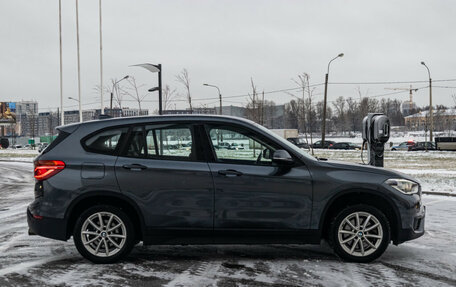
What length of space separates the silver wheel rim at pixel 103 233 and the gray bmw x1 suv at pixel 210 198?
0.01 meters

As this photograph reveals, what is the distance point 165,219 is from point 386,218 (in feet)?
8.12

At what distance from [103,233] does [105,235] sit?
0.11 feet

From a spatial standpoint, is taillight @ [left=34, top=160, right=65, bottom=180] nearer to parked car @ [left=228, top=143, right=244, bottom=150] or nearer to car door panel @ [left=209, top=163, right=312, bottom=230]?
car door panel @ [left=209, top=163, right=312, bottom=230]

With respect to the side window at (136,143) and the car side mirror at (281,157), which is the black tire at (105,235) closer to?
the side window at (136,143)

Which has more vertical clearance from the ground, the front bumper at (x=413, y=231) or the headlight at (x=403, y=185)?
the headlight at (x=403, y=185)

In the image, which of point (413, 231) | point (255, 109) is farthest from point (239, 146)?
point (255, 109)

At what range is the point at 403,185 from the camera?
17.1 feet

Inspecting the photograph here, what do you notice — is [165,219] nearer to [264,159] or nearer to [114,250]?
[114,250]

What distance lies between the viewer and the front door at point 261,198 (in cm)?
505

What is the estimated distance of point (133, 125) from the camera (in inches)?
210

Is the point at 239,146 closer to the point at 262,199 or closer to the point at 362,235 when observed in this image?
the point at 262,199

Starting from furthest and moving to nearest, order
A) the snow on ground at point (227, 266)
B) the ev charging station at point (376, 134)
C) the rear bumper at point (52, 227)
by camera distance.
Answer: the ev charging station at point (376, 134), the rear bumper at point (52, 227), the snow on ground at point (227, 266)

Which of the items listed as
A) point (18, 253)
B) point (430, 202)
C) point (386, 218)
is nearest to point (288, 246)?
point (386, 218)

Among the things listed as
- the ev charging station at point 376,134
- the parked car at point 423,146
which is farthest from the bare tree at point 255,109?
the ev charging station at point 376,134
